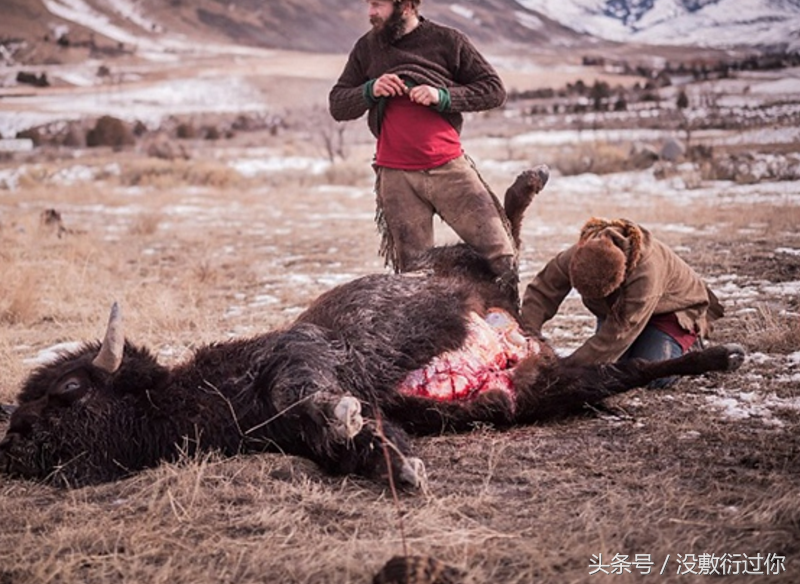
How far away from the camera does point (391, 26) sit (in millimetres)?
5547

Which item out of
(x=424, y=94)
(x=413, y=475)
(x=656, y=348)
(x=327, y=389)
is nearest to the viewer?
(x=413, y=475)

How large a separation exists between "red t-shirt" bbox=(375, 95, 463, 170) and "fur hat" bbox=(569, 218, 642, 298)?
1.21 meters

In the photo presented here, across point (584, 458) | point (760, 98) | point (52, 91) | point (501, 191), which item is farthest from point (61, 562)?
point (52, 91)

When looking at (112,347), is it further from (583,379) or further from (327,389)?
(583,379)

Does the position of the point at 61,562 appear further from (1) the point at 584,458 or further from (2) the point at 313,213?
(2) the point at 313,213

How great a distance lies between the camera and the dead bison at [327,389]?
3756 millimetres

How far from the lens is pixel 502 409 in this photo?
4.41 metres

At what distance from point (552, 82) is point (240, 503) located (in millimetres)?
47603

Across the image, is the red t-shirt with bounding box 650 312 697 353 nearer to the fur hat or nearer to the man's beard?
the fur hat

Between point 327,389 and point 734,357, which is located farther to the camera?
point 734,357

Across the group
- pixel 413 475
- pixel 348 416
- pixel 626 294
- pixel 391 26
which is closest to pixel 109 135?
pixel 391 26

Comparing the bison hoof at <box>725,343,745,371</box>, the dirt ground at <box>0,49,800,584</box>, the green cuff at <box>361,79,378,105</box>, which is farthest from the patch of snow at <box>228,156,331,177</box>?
the bison hoof at <box>725,343,745,371</box>

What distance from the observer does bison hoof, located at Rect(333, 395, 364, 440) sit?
350 centimetres

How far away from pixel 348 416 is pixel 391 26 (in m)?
3.01
